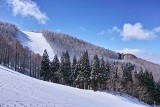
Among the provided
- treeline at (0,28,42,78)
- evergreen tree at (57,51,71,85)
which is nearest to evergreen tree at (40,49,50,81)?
evergreen tree at (57,51,71,85)

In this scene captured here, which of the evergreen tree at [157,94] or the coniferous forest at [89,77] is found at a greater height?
the coniferous forest at [89,77]

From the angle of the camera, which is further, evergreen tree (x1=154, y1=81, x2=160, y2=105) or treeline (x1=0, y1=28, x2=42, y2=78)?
evergreen tree (x1=154, y1=81, x2=160, y2=105)

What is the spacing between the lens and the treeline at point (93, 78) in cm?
9706

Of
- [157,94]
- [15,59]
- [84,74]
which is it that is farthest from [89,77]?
[15,59]

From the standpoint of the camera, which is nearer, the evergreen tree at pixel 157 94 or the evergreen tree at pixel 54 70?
the evergreen tree at pixel 54 70

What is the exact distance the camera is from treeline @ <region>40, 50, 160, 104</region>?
97062 millimetres

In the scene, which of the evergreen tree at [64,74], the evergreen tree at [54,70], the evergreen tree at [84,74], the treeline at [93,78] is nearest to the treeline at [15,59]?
the evergreen tree at [54,70]

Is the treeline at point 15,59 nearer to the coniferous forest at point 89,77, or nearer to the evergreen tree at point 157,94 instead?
the coniferous forest at point 89,77

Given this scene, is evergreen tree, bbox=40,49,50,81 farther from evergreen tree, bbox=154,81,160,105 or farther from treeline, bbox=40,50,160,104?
evergreen tree, bbox=154,81,160,105

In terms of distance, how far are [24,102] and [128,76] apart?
316 ft

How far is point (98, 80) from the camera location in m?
97.5

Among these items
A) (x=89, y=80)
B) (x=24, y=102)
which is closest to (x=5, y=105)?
(x=24, y=102)

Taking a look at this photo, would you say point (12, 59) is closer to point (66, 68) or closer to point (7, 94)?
point (66, 68)

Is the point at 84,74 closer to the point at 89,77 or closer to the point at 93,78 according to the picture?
the point at 89,77
